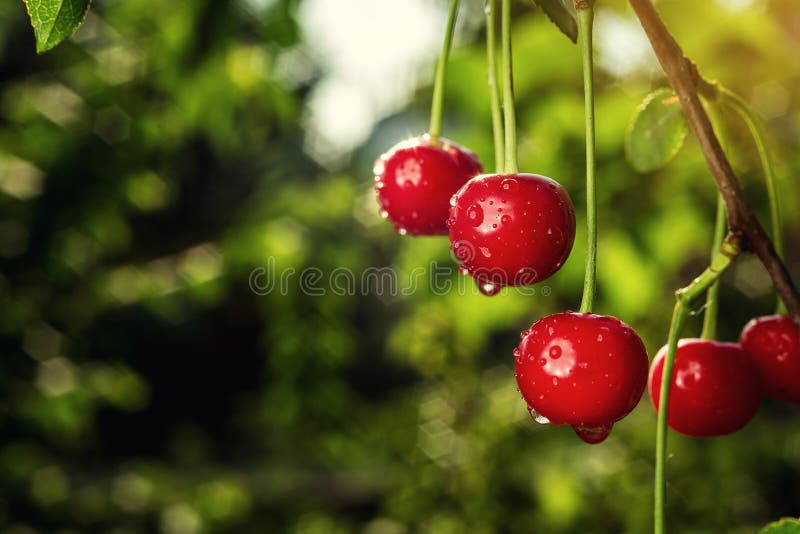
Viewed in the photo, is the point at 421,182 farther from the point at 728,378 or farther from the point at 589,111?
the point at 728,378

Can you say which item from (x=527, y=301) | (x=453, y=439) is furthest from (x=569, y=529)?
(x=527, y=301)

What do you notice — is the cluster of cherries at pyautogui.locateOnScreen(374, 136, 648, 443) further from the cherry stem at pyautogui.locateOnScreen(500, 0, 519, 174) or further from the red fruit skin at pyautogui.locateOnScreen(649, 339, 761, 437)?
the red fruit skin at pyautogui.locateOnScreen(649, 339, 761, 437)

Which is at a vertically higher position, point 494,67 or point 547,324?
point 494,67

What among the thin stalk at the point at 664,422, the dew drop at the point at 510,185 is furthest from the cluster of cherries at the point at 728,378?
the dew drop at the point at 510,185

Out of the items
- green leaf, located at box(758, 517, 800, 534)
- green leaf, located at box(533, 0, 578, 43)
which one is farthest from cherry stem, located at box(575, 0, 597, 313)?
green leaf, located at box(758, 517, 800, 534)

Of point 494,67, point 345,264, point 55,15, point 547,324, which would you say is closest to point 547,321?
point 547,324

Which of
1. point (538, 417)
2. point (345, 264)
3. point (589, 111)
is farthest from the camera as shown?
point (345, 264)
